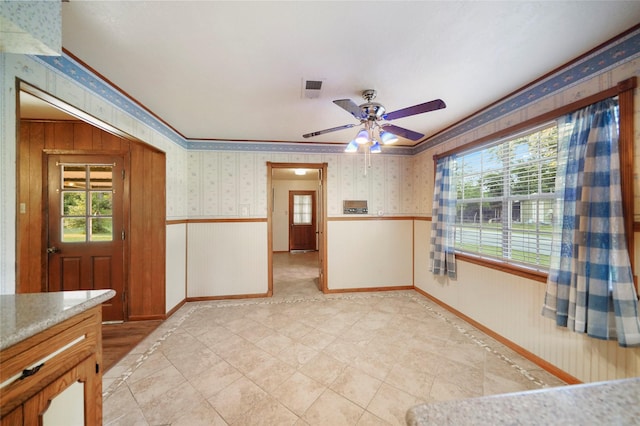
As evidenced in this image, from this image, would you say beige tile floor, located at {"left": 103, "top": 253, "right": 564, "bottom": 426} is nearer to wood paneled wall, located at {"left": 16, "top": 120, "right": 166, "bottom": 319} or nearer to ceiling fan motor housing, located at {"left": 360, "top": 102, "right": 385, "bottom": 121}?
wood paneled wall, located at {"left": 16, "top": 120, "right": 166, "bottom": 319}

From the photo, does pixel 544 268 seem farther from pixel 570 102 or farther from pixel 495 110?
pixel 495 110

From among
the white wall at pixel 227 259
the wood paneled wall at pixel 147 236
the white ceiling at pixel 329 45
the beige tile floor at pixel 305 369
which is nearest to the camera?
the white ceiling at pixel 329 45

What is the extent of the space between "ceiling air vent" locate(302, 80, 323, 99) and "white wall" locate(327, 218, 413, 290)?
212cm

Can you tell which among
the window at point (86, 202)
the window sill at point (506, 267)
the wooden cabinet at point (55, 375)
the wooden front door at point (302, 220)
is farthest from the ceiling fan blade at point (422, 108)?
the wooden front door at point (302, 220)

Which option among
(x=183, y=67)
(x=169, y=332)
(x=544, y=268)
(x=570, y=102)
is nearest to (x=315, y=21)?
(x=183, y=67)

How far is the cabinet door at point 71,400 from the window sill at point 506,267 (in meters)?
3.11

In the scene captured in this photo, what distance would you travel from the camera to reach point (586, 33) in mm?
1486

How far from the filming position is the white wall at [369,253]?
389cm

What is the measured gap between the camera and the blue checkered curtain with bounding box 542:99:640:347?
1481 mm

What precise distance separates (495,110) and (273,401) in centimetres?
337

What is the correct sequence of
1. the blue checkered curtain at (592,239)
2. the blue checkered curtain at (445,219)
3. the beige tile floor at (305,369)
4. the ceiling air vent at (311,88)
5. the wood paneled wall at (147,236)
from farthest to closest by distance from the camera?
the blue checkered curtain at (445,219)
the wood paneled wall at (147,236)
the ceiling air vent at (311,88)
the beige tile floor at (305,369)
the blue checkered curtain at (592,239)

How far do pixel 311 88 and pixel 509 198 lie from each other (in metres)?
2.27

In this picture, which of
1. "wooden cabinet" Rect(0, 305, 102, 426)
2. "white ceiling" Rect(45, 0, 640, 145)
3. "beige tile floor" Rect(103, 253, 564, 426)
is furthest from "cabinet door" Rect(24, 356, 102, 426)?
"white ceiling" Rect(45, 0, 640, 145)

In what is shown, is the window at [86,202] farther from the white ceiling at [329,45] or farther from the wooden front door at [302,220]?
the wooden front door at [302,220]
